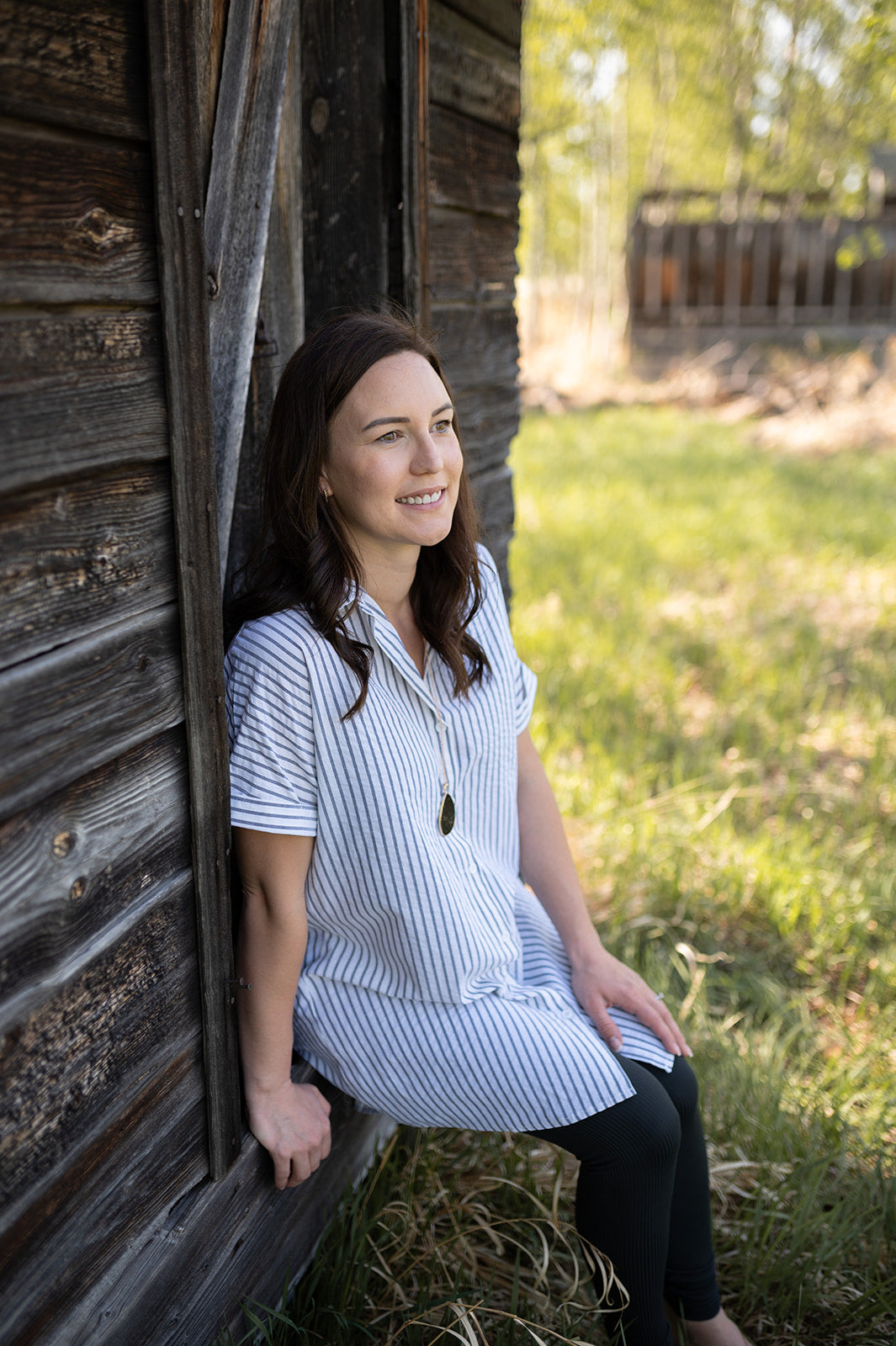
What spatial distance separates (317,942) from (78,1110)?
1.98 ft

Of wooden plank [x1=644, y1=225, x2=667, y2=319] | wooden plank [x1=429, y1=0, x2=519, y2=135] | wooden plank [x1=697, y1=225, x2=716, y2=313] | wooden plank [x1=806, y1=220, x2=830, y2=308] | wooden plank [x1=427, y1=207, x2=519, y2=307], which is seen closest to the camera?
wooden plank [x1=429, y1=0, x2=519, y2=135]

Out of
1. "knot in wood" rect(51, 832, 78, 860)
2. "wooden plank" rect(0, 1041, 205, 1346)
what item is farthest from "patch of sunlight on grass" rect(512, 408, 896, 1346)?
"knot in wood" rect(51, 832, 78, 860)

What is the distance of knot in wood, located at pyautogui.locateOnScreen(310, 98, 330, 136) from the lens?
2115mm

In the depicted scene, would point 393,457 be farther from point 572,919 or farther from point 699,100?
point 699,100

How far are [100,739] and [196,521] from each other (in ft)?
1.07

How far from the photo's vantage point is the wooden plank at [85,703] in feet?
3.71

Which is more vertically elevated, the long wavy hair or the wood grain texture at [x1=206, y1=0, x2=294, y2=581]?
the wood grain texture at [x1=206, y1=0, x2=294, y2=581]

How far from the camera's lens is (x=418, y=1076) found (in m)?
1.77

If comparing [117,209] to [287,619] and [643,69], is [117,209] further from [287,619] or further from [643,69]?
[643,69]

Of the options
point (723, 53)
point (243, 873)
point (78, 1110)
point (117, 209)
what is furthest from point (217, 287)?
point (723, 53)

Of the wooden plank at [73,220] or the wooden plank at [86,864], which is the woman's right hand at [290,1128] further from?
the wooden plank at [73,220]

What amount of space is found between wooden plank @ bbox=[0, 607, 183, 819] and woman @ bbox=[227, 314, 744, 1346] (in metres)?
0.26

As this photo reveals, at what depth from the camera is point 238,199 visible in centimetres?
176

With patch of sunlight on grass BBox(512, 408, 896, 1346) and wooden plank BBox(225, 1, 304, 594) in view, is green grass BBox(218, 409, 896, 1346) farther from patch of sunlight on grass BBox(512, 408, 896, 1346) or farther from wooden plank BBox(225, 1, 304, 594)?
wooden plank BBox(225, 1, 304, 594)
